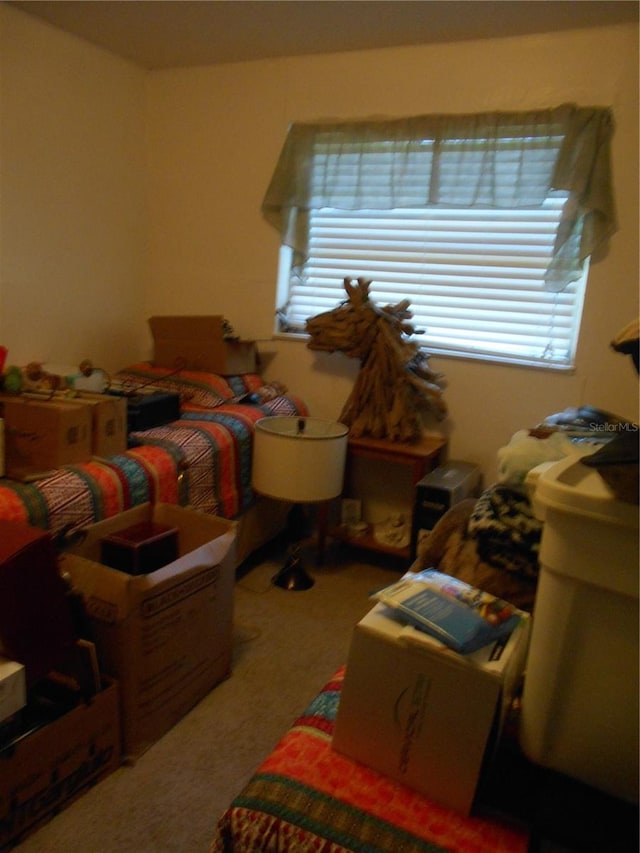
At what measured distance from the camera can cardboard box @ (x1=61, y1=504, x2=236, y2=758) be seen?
1594mm

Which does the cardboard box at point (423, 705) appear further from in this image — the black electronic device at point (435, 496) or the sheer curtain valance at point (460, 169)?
the sheer curtain valance at point (460, 169)

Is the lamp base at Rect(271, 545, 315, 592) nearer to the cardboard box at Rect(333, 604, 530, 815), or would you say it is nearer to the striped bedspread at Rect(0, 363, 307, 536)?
the striped bedspread at Rect(0, 363, 307, 536)

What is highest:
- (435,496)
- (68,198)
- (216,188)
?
(216,188)

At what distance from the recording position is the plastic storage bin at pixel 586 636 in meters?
0.80

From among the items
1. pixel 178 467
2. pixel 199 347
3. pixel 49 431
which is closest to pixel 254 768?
pixel 178 467

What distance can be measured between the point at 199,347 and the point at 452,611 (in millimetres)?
2321

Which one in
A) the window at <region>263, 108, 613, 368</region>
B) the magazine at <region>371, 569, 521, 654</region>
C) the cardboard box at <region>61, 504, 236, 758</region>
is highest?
the window at <region>263, 108, 613, 368</region>

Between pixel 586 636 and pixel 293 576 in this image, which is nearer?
pixel 586 636

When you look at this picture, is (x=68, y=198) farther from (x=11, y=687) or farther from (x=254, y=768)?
(x=254, y=768)

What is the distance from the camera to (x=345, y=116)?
2963 mm

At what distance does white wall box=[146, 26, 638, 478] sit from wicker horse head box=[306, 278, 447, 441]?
19cm

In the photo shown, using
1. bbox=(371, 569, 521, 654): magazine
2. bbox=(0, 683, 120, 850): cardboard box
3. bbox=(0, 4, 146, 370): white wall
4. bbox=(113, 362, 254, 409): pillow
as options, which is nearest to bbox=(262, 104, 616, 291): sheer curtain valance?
bbox=(113, 362, 254, 409): pillow

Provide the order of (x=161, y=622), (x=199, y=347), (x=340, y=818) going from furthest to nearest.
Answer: (x=199, y=347) < (x=161, y=622) < (x=340, y=818)

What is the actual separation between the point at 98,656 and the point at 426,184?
7.81ft
